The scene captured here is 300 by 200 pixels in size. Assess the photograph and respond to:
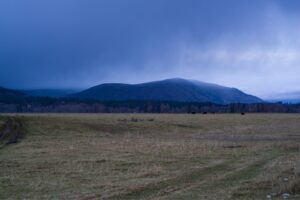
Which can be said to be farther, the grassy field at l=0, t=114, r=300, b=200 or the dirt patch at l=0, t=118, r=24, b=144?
the dirt patch at l=0, t=118, r=24, b=144

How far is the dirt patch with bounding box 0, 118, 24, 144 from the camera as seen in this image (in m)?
47.4

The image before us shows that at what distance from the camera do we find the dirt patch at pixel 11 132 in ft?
156

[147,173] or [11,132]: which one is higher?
[11,132]

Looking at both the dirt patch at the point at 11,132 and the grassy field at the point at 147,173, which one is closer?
the grassy field at the point at 147,173

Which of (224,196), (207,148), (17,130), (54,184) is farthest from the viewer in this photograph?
(17,130)

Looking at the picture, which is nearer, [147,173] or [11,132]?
[147,173]

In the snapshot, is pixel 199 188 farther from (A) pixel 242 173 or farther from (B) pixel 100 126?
(B) pixel 100 126

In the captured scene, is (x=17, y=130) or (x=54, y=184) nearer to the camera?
(x=54, y=184)

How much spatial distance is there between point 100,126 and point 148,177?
44.9 metres

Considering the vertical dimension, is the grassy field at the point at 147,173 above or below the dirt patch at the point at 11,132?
below

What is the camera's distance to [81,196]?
18125 mm

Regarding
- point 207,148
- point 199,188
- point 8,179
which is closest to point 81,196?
point 199,188

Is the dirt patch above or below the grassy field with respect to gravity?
above

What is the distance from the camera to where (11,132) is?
181 feet
